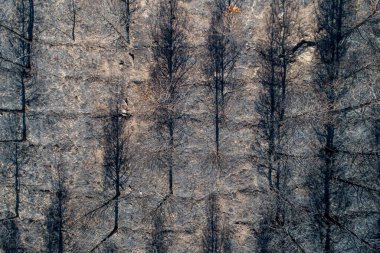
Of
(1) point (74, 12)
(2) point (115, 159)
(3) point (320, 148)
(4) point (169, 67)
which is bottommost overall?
(2) point (115, 159)

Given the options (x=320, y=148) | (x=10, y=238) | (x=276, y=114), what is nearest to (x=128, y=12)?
(x=276, y=114)

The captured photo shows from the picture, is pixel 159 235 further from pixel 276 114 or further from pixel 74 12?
pixel 74 12

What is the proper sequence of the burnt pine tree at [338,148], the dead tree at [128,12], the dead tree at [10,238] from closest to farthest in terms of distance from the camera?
the burnt pine tree at [338,148]
the dead tree at [128,12]
the dead tree at [10,238]

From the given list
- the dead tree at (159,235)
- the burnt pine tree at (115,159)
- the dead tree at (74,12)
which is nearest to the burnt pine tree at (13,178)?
the burnt pine tree at (115,159)

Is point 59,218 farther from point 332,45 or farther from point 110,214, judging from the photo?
point 332,45

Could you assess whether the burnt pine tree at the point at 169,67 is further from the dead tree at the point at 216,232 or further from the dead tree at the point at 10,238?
the dead tree at the point at 10,238

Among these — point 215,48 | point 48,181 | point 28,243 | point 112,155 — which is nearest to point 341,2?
point 215,48

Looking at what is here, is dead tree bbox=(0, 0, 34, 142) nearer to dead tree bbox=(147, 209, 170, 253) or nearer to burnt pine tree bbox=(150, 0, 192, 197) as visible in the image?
burnt pine tree bbox=(150, 0, 192, 197)
